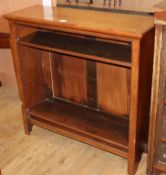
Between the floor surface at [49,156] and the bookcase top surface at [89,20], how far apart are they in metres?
0.89

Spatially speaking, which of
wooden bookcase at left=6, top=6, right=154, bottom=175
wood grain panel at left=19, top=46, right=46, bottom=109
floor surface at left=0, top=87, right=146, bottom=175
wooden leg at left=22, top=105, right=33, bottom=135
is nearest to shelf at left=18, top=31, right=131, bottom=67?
wooden bookcase at left=6, top=6, right=154, bottom=175

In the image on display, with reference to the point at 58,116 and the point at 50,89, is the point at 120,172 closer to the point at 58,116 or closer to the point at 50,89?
the point at 58,116

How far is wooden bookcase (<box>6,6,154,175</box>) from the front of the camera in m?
1.59

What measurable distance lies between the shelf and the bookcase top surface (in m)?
0.15

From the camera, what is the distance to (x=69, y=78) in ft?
7.26

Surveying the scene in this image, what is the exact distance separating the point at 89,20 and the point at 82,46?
0.57 ft

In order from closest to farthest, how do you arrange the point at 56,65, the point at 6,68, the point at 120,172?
the point at 120,172, the point at 56,65, the point at 6,68

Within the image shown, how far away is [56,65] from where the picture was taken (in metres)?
2.22

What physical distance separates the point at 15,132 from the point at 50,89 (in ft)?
1.42

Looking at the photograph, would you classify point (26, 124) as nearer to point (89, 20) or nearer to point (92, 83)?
point (92, 83)

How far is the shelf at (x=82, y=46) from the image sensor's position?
163 cm

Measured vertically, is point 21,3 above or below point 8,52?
above

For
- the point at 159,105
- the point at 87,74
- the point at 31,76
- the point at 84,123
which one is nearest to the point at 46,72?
the point at 31,76

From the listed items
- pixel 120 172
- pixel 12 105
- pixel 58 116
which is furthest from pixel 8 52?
pixel 120 172
